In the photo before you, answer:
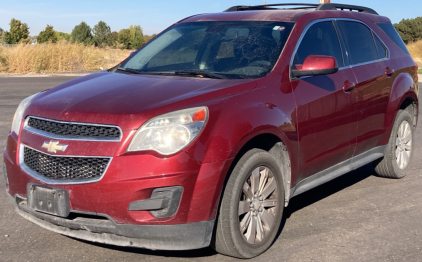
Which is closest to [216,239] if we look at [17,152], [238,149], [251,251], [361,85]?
[251,251]

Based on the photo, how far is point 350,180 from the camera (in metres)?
6.71

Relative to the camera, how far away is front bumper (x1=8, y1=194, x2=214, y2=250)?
147 inches

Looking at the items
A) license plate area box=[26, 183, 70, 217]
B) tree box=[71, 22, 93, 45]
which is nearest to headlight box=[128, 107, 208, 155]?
license plate area box=[26, 183, 70, 217]

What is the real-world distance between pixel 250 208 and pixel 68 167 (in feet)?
4.32

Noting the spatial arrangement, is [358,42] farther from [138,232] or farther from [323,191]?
[138,232]

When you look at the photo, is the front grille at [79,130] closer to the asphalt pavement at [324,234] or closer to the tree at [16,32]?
the asphalt pavement at [324,234]

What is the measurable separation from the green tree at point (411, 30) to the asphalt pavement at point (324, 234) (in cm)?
6120

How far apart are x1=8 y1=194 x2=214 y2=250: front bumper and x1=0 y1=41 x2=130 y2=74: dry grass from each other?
2658 cm

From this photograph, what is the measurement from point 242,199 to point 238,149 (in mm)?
402

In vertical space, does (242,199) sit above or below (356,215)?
above

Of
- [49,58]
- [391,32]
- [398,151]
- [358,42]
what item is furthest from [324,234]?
[49,58]

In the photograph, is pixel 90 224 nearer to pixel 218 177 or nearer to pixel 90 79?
pixel 218 177

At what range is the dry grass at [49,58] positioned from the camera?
2909 cm

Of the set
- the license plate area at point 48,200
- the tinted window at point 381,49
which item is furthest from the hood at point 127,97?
the tinted window at point 381,49
